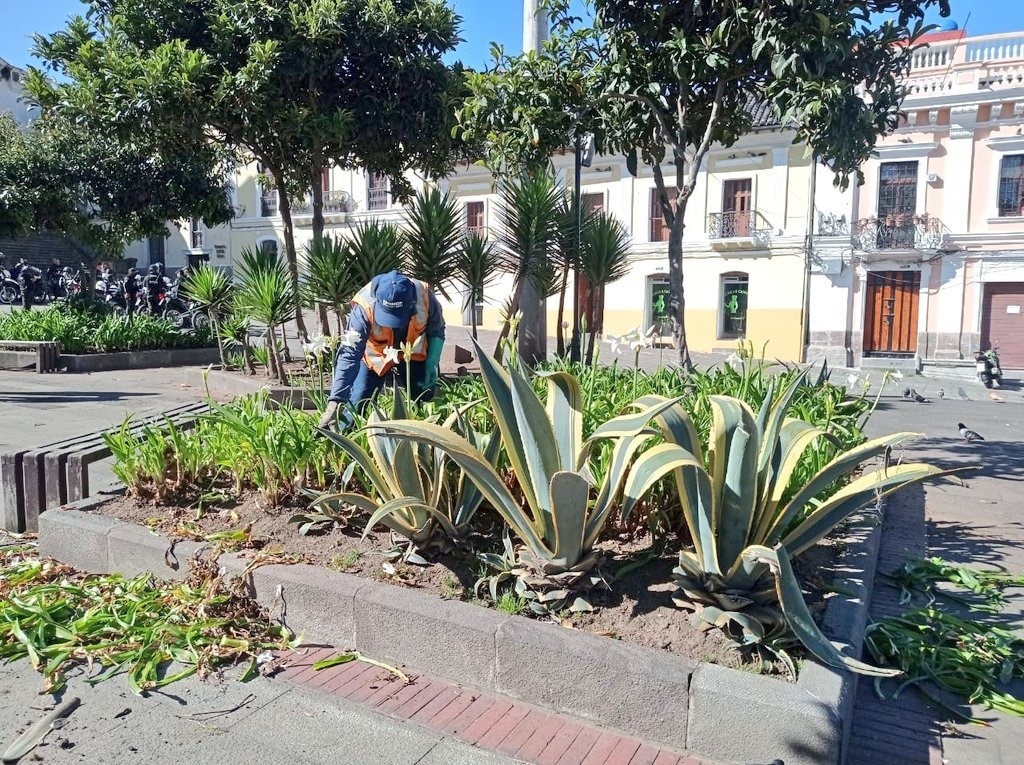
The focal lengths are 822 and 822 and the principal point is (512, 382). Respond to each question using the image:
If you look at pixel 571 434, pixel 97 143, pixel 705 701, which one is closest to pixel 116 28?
pixel 97 143

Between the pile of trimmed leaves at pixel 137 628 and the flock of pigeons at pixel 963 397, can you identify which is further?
the flock of pigeons at pixel 963 397

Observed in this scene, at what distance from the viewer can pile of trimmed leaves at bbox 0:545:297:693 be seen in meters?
3.29

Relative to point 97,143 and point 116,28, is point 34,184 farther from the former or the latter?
point 116,28

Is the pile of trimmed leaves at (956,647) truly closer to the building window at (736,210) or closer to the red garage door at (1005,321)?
the red garage door at (1005,321)

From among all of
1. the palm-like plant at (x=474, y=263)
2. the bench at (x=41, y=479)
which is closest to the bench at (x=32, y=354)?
the palm-like plant at (x=474, y=263)

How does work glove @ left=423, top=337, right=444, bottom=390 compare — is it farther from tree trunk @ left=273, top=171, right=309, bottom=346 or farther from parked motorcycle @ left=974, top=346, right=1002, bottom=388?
parked motorcycle @ left=974, top=346, right=1002, bottom=388

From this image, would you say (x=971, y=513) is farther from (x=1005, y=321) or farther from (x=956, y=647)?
(x=1005, y=321)

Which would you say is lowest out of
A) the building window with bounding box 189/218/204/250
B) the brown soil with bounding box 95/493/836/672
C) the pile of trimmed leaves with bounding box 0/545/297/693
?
the pile of trimmed leaves with bounding box 0/545/297/693

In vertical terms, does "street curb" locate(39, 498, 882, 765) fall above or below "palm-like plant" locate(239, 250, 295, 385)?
below

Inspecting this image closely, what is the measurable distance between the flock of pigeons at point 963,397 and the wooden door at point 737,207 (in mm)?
10375

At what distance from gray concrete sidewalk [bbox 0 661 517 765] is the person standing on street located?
6.66 ft

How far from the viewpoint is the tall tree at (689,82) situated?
19.6 feet

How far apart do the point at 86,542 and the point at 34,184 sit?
12299mm

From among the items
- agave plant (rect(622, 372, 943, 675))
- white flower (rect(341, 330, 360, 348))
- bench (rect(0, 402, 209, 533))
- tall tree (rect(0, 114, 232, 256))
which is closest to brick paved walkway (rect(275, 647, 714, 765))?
agave plant (rect(622, 372, 943, 675))
